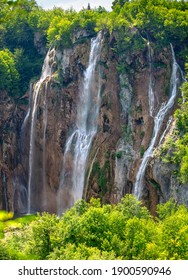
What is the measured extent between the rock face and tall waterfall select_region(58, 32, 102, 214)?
648 mm

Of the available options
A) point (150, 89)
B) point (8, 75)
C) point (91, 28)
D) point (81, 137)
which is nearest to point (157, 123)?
point (150, 89)

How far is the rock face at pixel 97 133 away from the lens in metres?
33.3

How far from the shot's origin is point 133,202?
2394 centimetres

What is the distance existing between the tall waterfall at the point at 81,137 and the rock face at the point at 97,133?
0.65 metres

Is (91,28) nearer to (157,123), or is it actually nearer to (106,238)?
(157,123)

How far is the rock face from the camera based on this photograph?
33312 millimetres

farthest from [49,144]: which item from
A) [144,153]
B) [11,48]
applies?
[11,48]

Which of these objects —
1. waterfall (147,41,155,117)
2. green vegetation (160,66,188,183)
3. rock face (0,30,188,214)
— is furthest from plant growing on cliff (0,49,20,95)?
green vegetation (160,66,188,183)

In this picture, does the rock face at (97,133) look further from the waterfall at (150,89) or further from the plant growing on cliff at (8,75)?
the plant growing on cliff at (8,75)

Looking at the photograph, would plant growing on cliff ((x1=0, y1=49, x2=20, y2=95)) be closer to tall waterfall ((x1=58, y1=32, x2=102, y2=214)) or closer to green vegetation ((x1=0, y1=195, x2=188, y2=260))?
tall waterfall ((x1=58, y1=32, x2=102, y2=214))

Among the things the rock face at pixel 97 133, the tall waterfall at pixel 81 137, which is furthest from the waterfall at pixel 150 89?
the tall waterfall at pixel 81 137

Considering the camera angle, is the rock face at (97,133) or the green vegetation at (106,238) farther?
the rock face at (97,133)

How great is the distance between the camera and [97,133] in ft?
121
